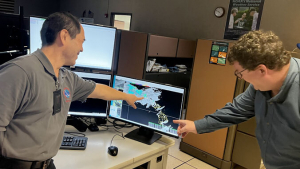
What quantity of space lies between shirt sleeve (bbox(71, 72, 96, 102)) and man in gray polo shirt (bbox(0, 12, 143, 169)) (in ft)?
0.66

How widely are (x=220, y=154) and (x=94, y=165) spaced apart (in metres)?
1.89

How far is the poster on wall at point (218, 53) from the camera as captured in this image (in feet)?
8.81

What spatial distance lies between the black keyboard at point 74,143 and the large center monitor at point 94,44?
736 millimetres

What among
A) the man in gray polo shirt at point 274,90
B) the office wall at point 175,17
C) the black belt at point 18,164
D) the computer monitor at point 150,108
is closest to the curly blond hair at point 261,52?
the man in gray polo shirt at point 274,90

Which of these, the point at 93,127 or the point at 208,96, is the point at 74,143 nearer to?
the point at 93,127

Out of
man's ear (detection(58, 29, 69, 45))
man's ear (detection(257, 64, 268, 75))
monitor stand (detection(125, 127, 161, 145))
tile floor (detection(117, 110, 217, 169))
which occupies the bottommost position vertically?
tile floor (detection(117, 110, 217, 169))

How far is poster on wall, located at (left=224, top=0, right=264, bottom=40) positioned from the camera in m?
3.78

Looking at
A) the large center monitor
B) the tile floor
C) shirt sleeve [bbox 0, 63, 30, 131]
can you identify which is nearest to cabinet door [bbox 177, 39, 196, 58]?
the tile floor

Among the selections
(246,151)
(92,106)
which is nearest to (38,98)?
(92,106)

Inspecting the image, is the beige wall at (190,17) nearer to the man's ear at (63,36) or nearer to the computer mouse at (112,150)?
the computer mouse at (112,150)

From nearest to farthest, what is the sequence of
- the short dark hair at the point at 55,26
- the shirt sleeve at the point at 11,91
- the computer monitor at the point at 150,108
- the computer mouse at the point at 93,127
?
the shirt sleeve at the point at 11,91 < the short dark hair at the point at 55,26 < the computer monitor at the point at 150,108 < the computer mouse at the point at 93,127

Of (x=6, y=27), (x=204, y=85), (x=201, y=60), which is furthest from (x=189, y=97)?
(x=6, y=27)

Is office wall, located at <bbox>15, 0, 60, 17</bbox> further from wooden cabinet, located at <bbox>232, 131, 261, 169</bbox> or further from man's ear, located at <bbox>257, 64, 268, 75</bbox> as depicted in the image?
man's ear, located at <bbox>257, 64, 268, 75</bbox>

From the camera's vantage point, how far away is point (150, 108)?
1743mm
